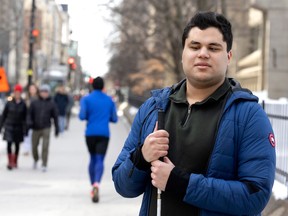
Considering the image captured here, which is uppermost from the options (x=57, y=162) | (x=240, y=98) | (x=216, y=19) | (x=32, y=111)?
(x=216, y=19)

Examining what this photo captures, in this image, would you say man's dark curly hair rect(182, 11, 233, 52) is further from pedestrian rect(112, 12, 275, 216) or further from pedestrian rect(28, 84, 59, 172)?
pedestrian rect(28, 84, 59, 172)

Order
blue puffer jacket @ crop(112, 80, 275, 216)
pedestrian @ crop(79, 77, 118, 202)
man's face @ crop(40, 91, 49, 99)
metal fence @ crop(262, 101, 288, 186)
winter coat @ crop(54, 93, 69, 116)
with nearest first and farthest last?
blue puffer jacket @ crop(112, 80, 275, 216) → metal fence @ crop(262, 101, 288, 186) → pedestrian @ crop(79, 77, 118, 202) → man's face @ crop(40, 91, 49, 99) → winter coat @ crop(54, 93, 69, 116)

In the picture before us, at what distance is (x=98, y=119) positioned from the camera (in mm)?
10336

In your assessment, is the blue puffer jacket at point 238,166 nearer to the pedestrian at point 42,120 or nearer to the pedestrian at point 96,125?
the pedestrian at point 96,125

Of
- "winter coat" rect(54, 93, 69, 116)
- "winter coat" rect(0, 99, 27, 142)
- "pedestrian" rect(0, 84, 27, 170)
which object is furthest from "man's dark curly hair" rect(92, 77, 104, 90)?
"winter coat" rect(54, 93, 69, 116)

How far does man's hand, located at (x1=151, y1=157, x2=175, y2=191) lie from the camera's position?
9.21ft

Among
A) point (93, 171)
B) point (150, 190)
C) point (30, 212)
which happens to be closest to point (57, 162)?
point (93, 171)

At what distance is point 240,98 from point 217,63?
0.59 feet

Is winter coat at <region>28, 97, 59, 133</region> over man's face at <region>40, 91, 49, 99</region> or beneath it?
beneath

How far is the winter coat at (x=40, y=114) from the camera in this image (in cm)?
1369

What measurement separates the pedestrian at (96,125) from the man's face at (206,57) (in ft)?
24.2

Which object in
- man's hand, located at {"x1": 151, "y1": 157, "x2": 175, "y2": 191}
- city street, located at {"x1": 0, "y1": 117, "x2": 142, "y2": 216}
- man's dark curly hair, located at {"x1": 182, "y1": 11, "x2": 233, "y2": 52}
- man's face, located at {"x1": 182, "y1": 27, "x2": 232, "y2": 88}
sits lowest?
city street, located at {"x1": 0, "y1": 117, "x2": 142, "y2": 216}

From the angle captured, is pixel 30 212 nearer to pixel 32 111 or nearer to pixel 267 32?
pixel 32 111

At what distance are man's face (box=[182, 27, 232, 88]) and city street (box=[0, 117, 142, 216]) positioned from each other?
6.23 meters
